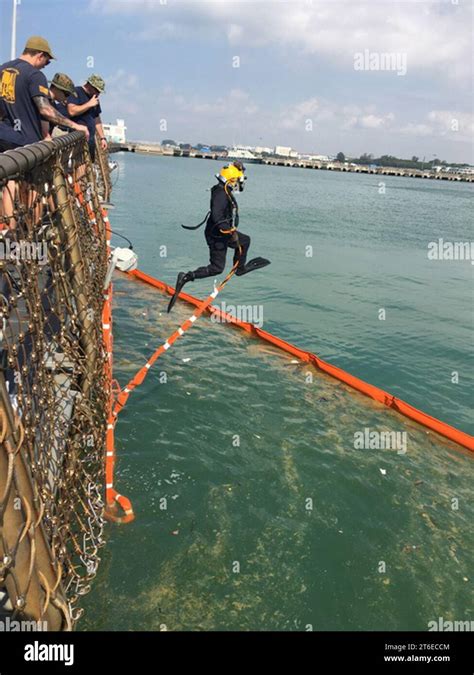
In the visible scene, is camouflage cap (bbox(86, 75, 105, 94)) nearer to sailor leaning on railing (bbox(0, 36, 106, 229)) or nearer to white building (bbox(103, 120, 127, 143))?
sailor leaning on railing (bbox(0, 36, 106, 229))

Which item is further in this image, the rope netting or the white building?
the white building

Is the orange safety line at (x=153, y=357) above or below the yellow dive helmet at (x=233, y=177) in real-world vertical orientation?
below

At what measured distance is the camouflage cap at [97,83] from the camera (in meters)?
10.0

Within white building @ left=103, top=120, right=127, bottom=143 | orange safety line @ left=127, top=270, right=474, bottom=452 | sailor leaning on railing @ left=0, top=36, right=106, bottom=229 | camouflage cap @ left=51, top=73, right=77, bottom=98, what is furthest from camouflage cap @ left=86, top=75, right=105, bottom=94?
white building @ left=103, top=120, right=127, bottom=143

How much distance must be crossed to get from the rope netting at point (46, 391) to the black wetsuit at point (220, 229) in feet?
6.97

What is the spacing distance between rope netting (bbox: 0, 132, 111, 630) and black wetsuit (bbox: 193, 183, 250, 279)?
212 cm

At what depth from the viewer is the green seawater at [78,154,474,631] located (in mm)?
5949

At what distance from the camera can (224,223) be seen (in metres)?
8.84

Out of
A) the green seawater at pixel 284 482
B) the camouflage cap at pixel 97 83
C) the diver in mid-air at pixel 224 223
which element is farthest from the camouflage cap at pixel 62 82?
the green seawater at pixel 284 482

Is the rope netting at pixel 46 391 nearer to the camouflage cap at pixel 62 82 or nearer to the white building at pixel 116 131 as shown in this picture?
the camouflage cap at pixel 62 82

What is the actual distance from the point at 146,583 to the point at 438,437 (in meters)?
6.95

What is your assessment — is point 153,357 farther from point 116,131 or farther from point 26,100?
point 116,131

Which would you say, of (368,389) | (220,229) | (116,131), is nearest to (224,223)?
(220,229)
